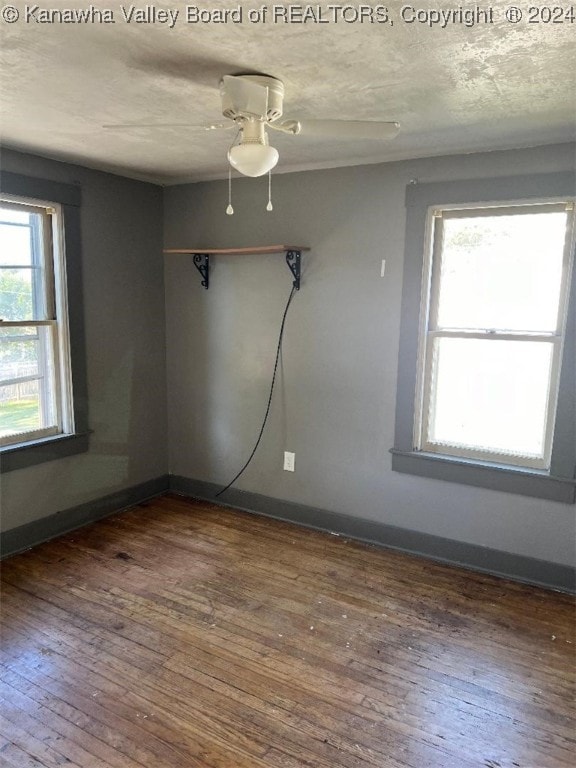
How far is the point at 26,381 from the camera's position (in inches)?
123

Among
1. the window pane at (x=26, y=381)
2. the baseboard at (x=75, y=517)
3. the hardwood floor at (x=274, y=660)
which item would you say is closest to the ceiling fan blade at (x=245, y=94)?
the window pane at (x=26, y=381)

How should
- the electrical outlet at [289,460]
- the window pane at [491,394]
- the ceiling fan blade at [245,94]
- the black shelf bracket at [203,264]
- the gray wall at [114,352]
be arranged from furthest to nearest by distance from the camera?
the black shelf bracket at [203,264] < the electrical outlet at [289,460] < the gray wall at [114,352] < the window pane at [491,394] < the ceiling fan blade at [245,94]

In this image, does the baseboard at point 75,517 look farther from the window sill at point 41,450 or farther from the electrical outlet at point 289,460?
the electrical outlet at point 289,460

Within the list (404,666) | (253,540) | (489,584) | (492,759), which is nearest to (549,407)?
(489,584)

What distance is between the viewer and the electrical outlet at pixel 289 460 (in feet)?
11.5

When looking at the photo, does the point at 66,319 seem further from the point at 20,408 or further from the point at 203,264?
the point at 203,264

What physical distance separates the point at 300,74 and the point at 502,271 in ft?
5.07

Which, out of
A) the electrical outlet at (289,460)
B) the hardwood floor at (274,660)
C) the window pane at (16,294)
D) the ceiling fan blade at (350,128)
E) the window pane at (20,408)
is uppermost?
the ceiling fan blade at (350,128)

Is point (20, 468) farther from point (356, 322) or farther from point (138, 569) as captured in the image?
point (356, 322)

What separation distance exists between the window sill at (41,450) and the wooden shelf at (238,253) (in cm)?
138

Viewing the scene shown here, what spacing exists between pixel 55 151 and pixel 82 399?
4.93ft

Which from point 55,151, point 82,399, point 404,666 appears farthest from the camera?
point 82,399

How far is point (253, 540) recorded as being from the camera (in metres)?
3.28

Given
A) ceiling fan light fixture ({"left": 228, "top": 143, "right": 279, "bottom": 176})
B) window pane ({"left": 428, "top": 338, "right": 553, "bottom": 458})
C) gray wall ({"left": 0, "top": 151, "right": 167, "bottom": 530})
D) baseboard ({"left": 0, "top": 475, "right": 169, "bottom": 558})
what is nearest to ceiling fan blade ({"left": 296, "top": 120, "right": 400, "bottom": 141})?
ceiling fan light fixture ({"left": 228, "top": 143, "right": 279, "bottom": 176})
